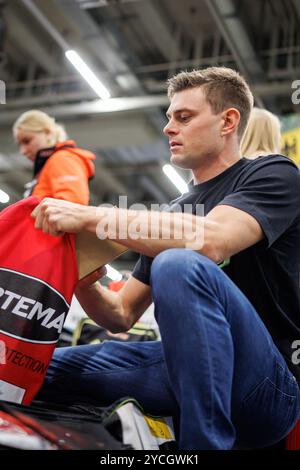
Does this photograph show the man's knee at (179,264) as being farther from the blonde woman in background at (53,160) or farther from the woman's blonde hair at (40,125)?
the woman's blonde hair at (40,125)

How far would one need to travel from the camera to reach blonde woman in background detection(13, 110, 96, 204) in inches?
118

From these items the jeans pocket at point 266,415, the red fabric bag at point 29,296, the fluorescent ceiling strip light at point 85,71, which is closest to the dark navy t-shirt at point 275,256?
the jeans pocket at point 266,415

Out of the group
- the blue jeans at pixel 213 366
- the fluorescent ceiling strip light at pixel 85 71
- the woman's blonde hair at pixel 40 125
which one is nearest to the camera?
the blue jeans at pixel 213 366

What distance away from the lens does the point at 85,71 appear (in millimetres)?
5887

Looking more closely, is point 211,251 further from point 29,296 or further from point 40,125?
point 40,125

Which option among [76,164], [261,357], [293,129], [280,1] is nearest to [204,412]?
[261,357]

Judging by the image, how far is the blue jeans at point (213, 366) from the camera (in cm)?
114

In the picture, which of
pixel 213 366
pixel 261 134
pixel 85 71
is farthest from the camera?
pixel 85 71

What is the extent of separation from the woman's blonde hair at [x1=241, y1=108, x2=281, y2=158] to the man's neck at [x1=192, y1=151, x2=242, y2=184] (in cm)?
52

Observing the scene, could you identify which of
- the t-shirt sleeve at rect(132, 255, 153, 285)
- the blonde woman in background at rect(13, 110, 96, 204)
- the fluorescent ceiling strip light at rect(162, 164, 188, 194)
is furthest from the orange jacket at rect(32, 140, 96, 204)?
the fluorescent ceiling strip light at rect(162, 164, 188, 194)

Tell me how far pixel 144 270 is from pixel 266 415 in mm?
591

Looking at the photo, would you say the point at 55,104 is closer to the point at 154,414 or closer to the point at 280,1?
the point at 280,1

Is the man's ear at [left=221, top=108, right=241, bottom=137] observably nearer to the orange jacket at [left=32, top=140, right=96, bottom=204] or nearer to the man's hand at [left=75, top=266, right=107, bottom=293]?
the man's hand at [left=75, top=266, right=107, bottom=293]

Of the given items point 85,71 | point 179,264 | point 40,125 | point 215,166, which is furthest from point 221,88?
point 85,71
